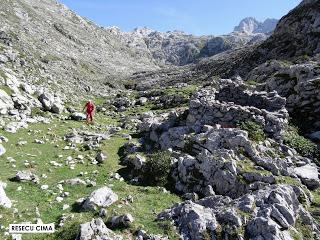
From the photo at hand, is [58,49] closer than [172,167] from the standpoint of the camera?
No

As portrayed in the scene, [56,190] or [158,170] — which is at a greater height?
[158,170]

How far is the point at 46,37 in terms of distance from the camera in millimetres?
102688

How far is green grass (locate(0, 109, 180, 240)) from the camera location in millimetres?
18312

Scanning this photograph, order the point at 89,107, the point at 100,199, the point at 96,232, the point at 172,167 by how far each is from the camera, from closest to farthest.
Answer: the point at 96,232, the point at 100,199, the point at 172,167, the point at 89,107

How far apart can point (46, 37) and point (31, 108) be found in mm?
67841

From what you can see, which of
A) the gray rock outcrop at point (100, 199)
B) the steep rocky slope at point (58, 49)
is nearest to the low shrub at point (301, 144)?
the gray rock outcrop at point (100, 199)

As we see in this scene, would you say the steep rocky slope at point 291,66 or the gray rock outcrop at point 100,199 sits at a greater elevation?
the steep rocky slope at point 291,66

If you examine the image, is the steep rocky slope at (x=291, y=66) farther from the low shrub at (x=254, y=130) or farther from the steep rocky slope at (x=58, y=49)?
the steep rocky slope at (x=58, y=49)

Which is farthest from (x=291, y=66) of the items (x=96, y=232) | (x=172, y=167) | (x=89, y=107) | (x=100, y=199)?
(x=96, y=232)

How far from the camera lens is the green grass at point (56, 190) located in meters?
18.3

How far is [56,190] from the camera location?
73.1 ft

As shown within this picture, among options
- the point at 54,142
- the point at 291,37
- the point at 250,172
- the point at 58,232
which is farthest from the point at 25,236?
the point at 291,37

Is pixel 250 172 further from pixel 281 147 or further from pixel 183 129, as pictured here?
pixel 183 129

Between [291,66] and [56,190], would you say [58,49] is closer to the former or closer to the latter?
[291,66]
